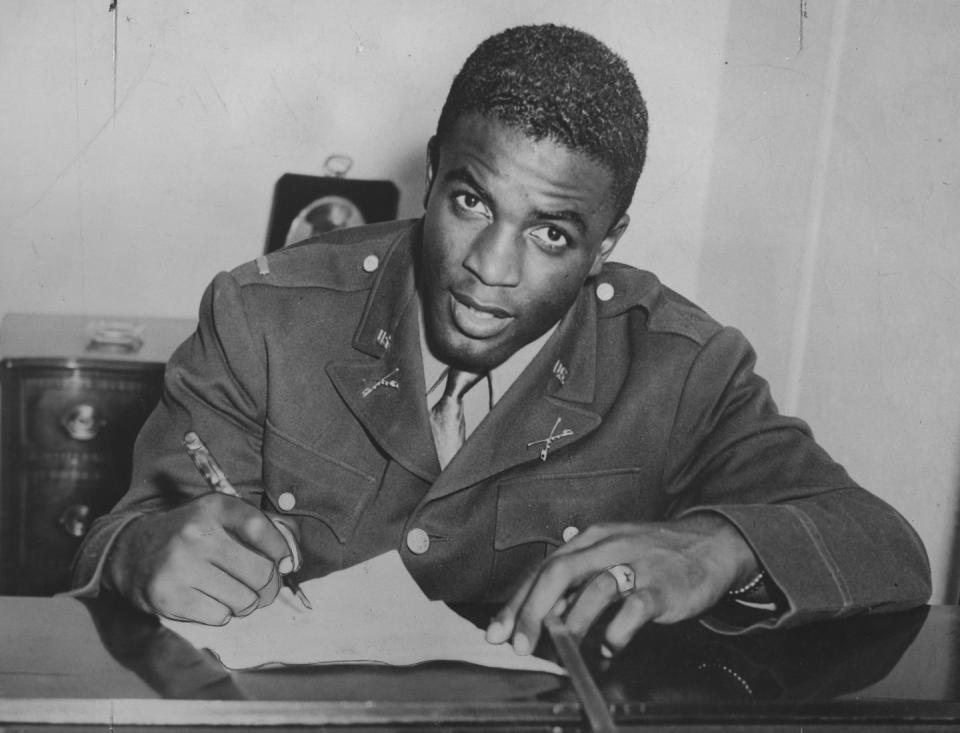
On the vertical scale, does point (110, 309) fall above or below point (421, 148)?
below

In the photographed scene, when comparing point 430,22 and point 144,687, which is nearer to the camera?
point 144,687

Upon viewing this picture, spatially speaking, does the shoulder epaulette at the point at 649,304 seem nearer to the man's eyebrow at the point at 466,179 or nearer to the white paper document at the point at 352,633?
the man's eyebrow at the point at 466,179

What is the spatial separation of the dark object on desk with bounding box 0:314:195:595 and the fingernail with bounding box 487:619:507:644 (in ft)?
4.69

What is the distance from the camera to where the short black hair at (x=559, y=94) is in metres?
1.19

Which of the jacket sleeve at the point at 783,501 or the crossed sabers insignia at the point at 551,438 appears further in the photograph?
the crossed sabers insignia at the point at 551,438

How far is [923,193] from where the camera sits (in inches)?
62.9

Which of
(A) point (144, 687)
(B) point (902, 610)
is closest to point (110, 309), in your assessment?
(A) point (144, 687)

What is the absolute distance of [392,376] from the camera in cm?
137

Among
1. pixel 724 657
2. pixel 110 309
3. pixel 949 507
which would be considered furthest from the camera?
pixel 110 309

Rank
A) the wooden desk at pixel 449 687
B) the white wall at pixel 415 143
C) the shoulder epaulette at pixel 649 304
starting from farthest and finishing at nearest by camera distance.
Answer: the white wall at pixel 415 143 < the shoulder epaulette at pixel 649 304 < the wooden desk at pixel 449 687

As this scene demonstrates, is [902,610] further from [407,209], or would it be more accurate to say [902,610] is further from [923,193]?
[407,209]

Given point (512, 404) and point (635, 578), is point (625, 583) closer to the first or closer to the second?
point (635, 578)

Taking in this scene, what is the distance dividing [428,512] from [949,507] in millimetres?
855

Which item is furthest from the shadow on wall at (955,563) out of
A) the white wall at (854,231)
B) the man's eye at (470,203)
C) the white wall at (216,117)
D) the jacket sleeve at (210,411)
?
the jacket sleeve at (210,411)
